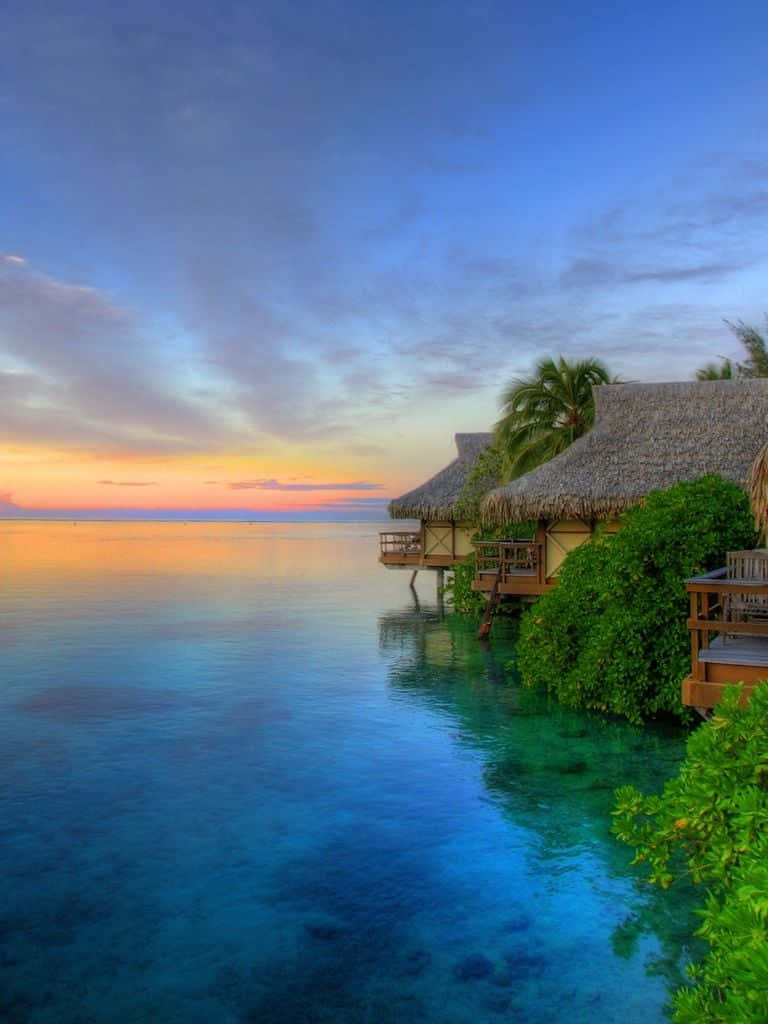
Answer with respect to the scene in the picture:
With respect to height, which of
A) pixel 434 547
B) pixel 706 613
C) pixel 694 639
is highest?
pixel 706 613

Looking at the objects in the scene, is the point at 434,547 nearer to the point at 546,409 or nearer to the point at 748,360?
the point at 546,409

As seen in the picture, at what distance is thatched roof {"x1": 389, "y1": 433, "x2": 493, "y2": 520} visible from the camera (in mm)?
24078

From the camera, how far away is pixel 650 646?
32.5 feet

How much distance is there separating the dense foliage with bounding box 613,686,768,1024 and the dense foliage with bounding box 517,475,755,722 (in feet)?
18.8

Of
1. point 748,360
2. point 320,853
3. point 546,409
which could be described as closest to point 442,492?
point 546,409

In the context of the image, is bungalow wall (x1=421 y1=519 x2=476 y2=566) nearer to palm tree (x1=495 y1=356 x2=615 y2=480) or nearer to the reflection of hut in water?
the reflection of hut in water

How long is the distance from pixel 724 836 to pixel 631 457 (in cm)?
1265

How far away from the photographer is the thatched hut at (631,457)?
14859 mm

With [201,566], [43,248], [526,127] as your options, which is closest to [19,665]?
[43,248]

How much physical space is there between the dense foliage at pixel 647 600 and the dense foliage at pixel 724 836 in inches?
226

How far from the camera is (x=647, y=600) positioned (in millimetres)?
9938

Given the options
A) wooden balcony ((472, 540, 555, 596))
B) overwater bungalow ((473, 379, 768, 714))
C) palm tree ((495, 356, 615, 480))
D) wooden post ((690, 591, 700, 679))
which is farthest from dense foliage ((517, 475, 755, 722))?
palm tree ((495, 356, 615, 480))

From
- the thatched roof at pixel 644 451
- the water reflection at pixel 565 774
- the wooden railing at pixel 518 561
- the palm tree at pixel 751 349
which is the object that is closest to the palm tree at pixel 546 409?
the wooden railing at pixel 518 561

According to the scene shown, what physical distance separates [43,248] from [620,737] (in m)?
17.9
